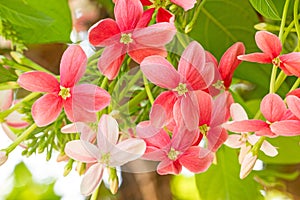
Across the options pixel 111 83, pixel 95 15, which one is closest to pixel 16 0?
pixel 111 83

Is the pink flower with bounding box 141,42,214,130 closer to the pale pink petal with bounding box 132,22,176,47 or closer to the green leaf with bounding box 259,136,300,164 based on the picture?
the pale pink petal with bounding box 132,22,176,47

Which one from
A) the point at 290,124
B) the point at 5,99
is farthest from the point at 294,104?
the point at 5,99

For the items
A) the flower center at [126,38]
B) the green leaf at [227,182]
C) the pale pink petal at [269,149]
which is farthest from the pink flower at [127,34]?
the green leaf at [227,182]

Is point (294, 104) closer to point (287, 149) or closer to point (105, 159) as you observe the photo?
point (105, 159)

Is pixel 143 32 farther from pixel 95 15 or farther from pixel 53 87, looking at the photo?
pixel 95 15

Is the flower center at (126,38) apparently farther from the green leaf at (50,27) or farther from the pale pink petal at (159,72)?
the green leaf at (50,27)
